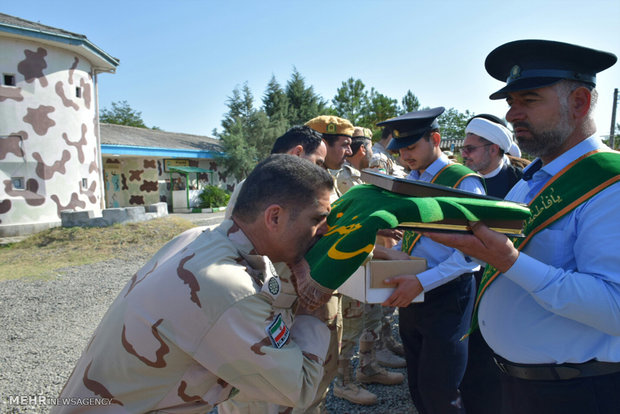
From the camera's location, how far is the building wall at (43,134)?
514 inches

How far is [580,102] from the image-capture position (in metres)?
1.58

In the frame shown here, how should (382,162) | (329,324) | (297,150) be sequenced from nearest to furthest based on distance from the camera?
1. (329,324)
2. (297,150)
3. (382,162)

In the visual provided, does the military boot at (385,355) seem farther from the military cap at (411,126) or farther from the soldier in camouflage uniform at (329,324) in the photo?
the military cap at (411,126)

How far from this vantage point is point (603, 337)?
4.77ft

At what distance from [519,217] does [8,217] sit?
16448 millimetres

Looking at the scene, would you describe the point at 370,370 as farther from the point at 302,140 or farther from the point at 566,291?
the point at 566,291

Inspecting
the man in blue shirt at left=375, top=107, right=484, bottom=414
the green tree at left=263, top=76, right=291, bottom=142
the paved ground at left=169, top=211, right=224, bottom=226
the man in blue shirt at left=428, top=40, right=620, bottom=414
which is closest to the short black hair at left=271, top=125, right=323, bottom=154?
the man in blue shirt at left=375, top=107, right=484, bottom=414

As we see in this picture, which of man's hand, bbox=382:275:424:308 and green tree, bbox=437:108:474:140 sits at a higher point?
green tree, bbox=437:108:474:140

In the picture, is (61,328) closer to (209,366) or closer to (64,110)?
(209,366)

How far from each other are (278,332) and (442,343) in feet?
4.81

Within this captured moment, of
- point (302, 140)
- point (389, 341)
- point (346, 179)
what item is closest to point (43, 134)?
point (346, 179)

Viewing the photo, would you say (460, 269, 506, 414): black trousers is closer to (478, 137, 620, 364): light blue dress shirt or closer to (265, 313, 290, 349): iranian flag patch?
(478, 137, 620, 364): light blue dress shirt

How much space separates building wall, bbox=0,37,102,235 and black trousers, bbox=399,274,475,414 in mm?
15529

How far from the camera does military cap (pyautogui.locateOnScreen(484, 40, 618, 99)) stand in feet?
4.99
